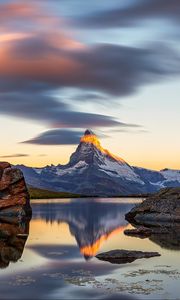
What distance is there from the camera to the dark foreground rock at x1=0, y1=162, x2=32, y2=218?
13075 centimetres

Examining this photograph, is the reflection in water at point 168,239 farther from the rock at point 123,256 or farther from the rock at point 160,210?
the rock at point 160,210

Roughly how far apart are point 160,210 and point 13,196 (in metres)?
37.8

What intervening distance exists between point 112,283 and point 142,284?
7.64ft

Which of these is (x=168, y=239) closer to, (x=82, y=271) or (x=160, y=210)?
(x=82, y=271)

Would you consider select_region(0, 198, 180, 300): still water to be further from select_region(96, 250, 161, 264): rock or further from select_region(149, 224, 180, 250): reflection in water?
select_region(96, 250, 161, 264): rock

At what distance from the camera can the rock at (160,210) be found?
11388cm

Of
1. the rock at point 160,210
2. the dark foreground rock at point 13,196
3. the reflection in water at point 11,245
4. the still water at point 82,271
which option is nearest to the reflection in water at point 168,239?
the still water at point 82,271

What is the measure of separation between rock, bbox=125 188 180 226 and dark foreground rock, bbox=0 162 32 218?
26.2 meters

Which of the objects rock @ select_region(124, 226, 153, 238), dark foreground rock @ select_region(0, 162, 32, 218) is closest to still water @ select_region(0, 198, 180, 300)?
rock @ select_region(124, 226, 153, 238)

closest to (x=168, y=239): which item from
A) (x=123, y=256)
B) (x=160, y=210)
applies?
(x=123, y=256)

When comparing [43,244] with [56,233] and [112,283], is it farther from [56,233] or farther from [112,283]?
[112,283]

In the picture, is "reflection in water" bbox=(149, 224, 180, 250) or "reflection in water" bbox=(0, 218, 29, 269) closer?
"reflection in water" bbox=(0, 218, 29, 269)

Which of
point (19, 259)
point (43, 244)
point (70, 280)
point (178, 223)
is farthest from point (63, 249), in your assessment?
point (178, 223)

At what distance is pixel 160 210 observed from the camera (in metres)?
118
